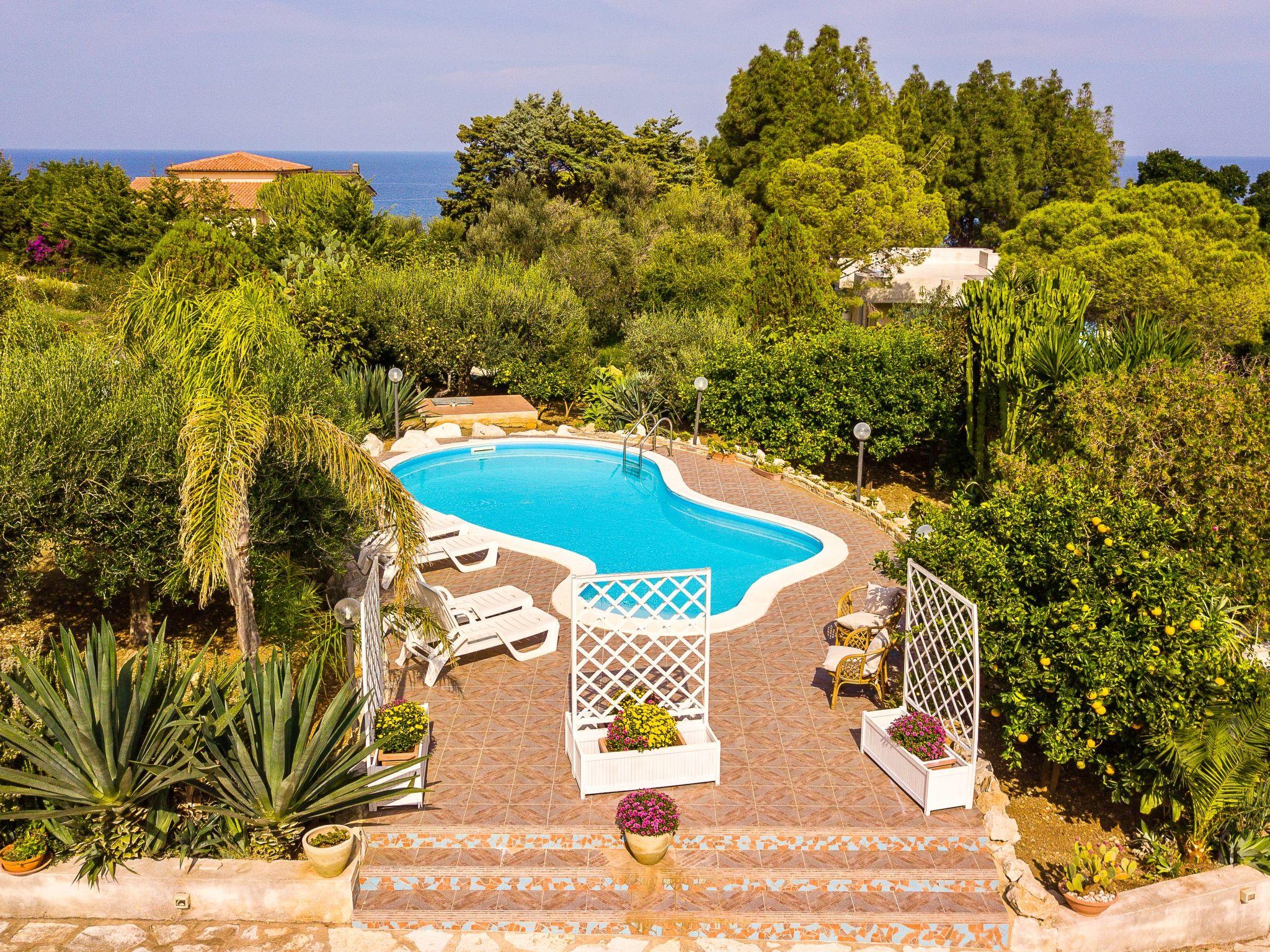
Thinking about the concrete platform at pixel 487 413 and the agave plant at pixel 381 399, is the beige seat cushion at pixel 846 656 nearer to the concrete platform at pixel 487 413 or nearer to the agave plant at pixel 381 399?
the agave plant at pixel 381 399

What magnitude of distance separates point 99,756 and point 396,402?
40.2ft

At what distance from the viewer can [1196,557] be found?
8680 millimetres

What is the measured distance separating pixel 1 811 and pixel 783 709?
6.36 metres

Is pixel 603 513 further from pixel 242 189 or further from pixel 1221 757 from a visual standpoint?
pixel 242 189

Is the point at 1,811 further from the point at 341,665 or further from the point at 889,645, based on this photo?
the point at 889,645

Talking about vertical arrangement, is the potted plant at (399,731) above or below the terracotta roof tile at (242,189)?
below

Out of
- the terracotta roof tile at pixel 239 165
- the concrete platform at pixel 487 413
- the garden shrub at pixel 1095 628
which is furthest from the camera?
the terracotta roof tile at pixel 239 165

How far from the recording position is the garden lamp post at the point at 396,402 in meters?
17.4

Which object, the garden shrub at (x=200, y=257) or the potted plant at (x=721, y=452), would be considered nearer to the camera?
the potted plant at (x=721, y=452)

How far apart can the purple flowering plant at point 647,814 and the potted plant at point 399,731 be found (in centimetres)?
178

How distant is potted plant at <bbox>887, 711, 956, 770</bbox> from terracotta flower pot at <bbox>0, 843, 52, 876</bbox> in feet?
21.3

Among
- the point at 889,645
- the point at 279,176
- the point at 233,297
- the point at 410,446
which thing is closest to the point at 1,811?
the point at 233,297

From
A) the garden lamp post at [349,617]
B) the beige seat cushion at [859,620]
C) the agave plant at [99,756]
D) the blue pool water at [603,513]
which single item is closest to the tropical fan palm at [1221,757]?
the beige seat cushion at [859,620]

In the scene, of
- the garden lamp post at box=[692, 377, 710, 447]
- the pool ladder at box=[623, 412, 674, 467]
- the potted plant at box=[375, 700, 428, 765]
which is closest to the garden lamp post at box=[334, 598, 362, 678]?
the potted plant at box=[375, 700, 428, 765]
